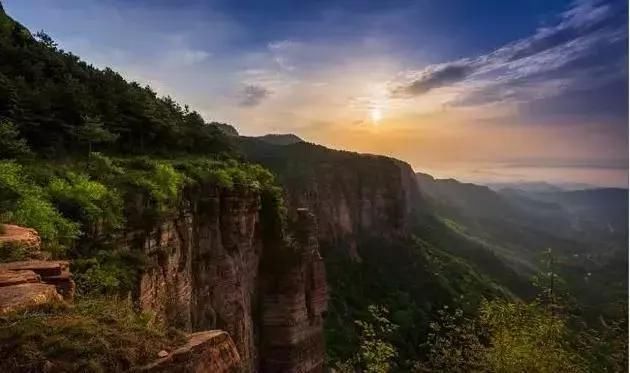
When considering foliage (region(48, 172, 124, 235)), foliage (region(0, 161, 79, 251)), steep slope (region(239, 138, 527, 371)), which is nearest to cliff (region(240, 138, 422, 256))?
steep slope (region(239, 138, 527, 371))

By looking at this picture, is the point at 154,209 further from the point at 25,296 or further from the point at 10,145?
the point at 25,296

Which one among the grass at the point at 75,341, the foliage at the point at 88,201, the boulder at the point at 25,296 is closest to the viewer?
the grass at the point at 75,341

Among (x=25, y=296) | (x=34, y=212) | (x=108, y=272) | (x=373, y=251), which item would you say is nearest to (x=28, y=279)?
(x=25, y=296)

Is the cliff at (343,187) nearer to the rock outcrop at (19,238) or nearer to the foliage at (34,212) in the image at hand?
the foliage at (34,212)

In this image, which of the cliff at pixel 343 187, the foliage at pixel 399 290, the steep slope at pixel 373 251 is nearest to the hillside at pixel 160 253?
the foliage at pixel 399 290

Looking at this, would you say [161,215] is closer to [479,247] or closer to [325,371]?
[325,371]

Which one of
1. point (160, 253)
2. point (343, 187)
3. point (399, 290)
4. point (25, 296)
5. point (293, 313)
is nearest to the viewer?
point (25, 296)

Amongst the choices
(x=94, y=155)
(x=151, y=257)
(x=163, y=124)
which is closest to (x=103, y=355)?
(x=151, y=257)
